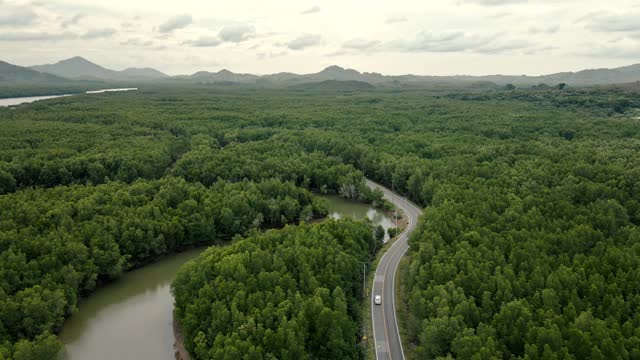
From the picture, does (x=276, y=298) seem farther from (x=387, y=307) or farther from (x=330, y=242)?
(x=330, y=242)

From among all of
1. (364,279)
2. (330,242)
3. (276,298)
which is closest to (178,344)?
(276,298)

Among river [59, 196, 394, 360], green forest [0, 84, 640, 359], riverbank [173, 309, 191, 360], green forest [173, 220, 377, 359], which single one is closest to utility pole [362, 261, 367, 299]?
green forest [0, 84, 640, 359]

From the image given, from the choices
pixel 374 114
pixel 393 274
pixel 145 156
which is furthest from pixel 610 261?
pixel 374 114

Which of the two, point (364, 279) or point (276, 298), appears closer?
point (276, 298)

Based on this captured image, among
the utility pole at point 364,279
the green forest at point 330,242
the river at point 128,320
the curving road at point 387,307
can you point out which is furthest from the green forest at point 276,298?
the river at point 128,320

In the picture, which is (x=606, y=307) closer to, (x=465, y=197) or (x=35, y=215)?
(x=465, y=197)
